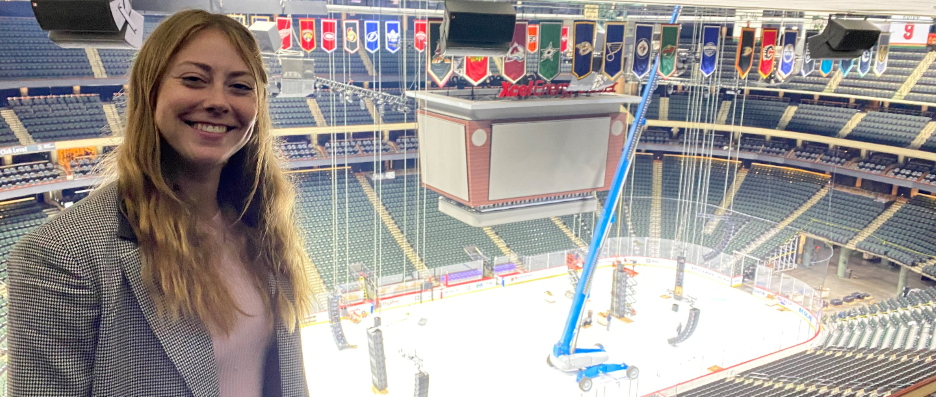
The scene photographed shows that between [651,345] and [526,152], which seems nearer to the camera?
[526,152]

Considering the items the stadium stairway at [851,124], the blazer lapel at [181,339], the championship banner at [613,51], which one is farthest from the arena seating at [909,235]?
the blazer lapel at [181,339]

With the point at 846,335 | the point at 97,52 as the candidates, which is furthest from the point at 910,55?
the point at 97,52

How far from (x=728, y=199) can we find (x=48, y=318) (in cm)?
1292

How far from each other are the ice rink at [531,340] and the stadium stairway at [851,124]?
191 inches

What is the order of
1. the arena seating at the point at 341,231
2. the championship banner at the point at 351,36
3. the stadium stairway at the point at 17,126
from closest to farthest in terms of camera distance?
1. the championship banner at the point at 351,36
2. the stadium stairway at the point at 17,126
3. the arena seating at the point at 341,231

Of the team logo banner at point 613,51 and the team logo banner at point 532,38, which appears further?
the team logo banner at point 532,38

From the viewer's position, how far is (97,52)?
920cm

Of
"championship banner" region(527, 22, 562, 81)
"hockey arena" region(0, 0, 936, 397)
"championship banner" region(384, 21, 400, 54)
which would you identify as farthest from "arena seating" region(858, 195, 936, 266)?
"championship banner" region(384, 21, 400, 54)

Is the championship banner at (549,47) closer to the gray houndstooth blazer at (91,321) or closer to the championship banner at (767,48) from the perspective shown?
the championship banner at (767,48)

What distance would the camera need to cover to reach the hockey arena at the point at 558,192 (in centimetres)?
416

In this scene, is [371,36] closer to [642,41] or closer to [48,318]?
[642,41]

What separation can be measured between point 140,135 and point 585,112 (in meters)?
5.51

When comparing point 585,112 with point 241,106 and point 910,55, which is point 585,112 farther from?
point 910,55

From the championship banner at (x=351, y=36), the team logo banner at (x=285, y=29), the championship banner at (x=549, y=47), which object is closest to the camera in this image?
the championship banner at (x=549, y=47)
